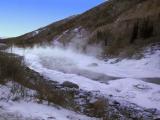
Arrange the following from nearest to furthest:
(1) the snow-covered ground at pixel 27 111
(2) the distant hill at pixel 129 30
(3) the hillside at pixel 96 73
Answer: (1) the snow-covered ground at pixel 27 111
(3) the hillside at pixel 96 73
(2) the distant hill at pixel 129 30

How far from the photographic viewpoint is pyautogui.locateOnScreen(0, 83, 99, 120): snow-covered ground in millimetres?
7293

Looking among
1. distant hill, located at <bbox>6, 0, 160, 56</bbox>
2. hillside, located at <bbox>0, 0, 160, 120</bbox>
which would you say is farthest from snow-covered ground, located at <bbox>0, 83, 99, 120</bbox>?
A: distant hill, located at <bbox>6, 0, 160, 56</bbox>

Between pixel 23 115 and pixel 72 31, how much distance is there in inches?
1768

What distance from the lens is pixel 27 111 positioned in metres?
7.62

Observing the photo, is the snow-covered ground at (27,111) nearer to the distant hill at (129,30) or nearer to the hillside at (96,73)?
the hillside at (96,73)

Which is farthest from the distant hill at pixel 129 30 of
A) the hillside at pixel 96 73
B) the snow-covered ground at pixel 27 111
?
the snow-covered ground at pixel 27 111

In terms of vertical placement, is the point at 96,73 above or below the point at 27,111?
above

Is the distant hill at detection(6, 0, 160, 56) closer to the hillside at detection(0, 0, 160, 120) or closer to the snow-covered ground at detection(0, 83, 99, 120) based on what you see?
the hillside at detection(0, 0, 160, 120)

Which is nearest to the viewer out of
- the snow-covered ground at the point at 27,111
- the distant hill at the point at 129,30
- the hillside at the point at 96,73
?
the snow-covered ground at the point at 27,111

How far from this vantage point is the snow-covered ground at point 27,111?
7293 millimetres

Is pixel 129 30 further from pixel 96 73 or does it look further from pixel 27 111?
pixel 27 111

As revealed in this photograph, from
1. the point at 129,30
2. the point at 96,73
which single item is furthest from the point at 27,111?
the point at 129,30

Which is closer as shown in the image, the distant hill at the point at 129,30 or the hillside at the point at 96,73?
the hillside at the point at 96,73

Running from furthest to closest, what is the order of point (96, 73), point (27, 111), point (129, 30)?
point (129, 30)
point (96, 73)
point (27, 111)
